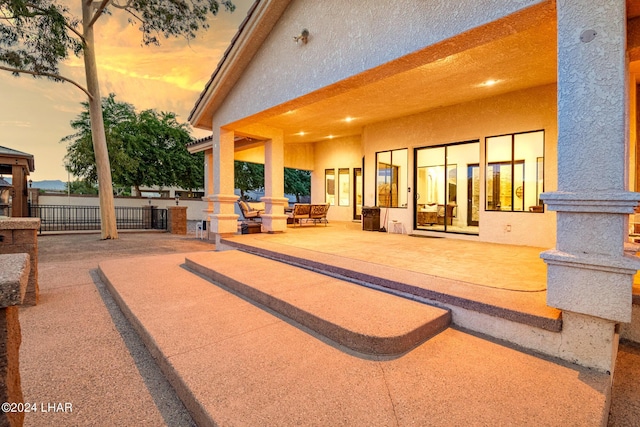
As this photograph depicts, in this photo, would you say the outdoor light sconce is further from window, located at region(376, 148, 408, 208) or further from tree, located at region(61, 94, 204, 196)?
tree, located at region(61, 94, 204, 196)

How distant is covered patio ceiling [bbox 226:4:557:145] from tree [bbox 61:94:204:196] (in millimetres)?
13452

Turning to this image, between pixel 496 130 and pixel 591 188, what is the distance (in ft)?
17.4

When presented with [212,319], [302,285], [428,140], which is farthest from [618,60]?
[428,140]

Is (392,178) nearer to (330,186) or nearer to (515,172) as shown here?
(515,172)

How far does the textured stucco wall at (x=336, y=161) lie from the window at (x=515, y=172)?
237 inches

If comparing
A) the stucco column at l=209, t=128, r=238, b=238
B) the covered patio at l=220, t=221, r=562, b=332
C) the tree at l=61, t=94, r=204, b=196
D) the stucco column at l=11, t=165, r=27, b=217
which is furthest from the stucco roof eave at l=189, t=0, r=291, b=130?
the tree at l=61, t=94, r=204, b=196

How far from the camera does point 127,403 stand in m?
1.78

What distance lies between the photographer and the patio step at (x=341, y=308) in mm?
2113

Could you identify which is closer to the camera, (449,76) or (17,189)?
(449,76)

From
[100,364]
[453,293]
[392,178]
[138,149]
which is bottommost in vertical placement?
[100,364]

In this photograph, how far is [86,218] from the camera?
1688 centimetres

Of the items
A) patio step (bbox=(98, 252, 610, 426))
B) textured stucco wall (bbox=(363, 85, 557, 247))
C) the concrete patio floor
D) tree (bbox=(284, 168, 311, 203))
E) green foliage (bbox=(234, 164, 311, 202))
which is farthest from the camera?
tree (bbox=(284, 168, 311, 203))

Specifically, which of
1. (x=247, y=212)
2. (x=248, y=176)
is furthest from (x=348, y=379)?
(x=248, y=176)

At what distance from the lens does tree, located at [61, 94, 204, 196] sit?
16.0m
